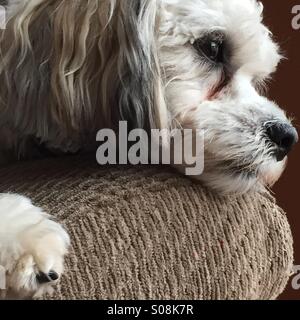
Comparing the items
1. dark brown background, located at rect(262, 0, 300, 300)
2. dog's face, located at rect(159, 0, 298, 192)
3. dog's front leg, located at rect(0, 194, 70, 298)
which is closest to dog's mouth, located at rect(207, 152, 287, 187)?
dog's face, located at rect(159, 0, 298, 192)

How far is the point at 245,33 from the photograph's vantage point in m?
1.21

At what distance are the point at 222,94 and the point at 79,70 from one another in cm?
27

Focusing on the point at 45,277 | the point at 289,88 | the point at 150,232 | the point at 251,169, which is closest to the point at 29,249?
the point at 45,277

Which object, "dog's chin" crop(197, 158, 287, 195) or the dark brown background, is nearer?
"dog's chin" crop(197, 158, 287, 195)

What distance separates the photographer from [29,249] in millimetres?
842

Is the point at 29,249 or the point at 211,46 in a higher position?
the point at 211,46

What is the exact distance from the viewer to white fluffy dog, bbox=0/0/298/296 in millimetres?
1061

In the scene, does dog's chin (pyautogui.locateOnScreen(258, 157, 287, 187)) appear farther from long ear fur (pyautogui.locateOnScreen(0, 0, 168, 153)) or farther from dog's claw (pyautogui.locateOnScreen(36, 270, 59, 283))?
dog's claw (pyautogui.locateOnScreen(36, 270, 59, 283))

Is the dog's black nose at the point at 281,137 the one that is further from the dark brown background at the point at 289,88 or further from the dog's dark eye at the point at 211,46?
the dark brown background at the point at 289,88

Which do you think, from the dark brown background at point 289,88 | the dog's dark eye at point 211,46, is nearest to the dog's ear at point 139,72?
the dog's dark eye at point 211,46

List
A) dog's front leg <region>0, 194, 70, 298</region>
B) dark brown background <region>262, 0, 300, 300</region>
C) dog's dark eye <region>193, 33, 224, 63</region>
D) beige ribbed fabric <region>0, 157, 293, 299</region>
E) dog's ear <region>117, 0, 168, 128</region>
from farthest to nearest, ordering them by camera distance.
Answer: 1. dark brown background <region>262, 0, 300, 300</region>
2. dog's dark eye <region>193, 33, 224, 63</region>
3. dog's ear <region>117, 0, 168, 128</region>
4. beige ribbed fabric <region>0, 157, 293, 299</region>
5. dog's front leg <region>0, 194, 70, 298</region>

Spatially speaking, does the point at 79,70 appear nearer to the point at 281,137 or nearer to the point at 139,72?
the point at 139,72

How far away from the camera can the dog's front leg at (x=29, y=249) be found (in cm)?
82
